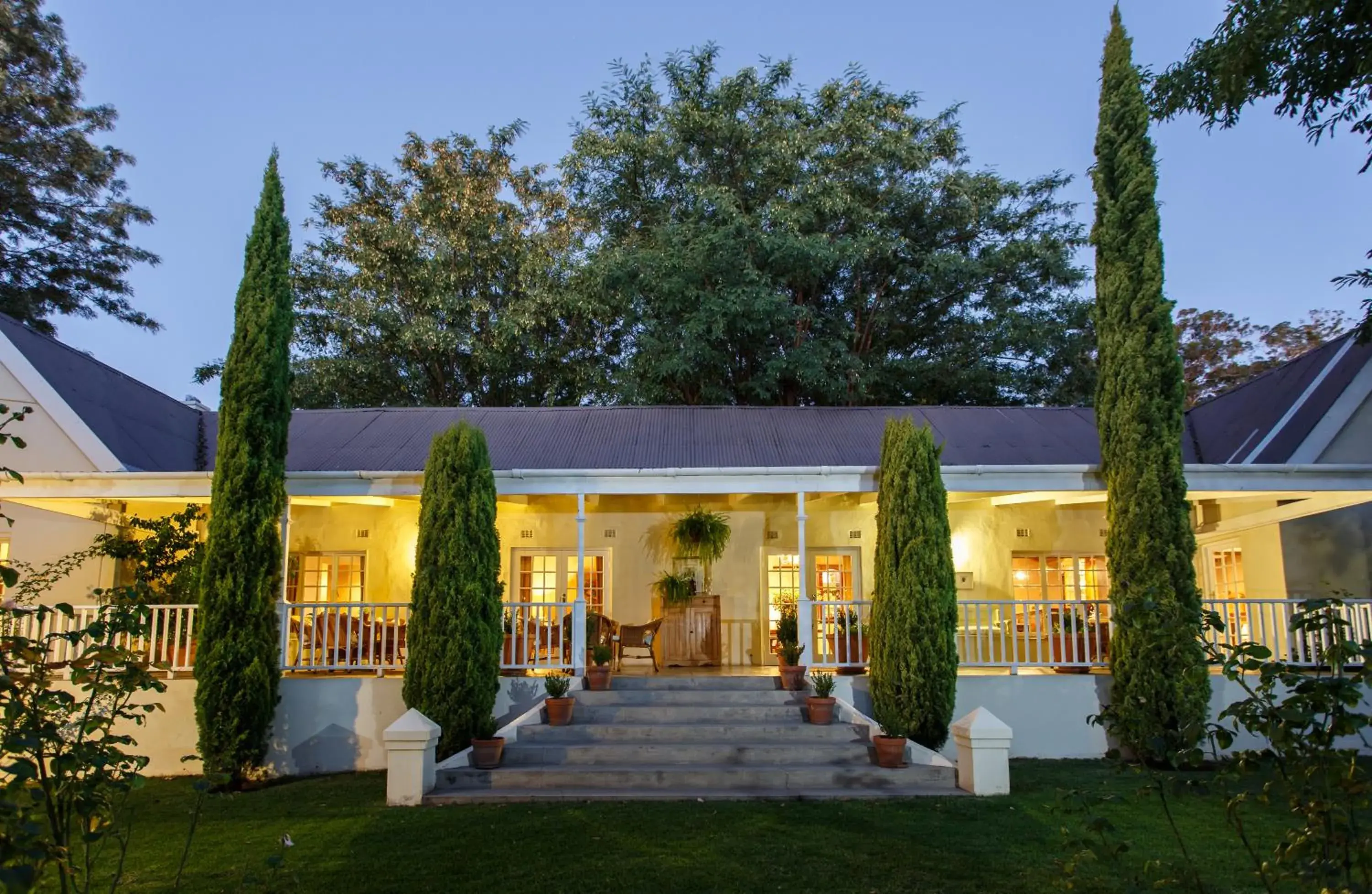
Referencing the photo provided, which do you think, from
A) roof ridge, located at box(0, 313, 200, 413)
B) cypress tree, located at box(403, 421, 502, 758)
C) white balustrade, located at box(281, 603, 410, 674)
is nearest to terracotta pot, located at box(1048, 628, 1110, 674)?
cypress tree, located at box(403, 421, 502, 758)

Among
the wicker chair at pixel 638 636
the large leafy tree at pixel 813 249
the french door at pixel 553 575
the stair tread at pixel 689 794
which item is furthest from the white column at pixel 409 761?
the large leafy tree at pixel 813 249

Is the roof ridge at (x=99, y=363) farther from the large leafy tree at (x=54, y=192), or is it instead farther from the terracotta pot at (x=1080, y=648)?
the terracotta pot at (x=1080, y=648)

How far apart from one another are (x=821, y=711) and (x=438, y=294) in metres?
16.1

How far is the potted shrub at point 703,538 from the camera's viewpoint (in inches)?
502

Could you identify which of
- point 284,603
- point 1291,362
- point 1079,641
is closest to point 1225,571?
point 1291,362

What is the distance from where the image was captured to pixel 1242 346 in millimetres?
27859

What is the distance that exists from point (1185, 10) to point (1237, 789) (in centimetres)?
873

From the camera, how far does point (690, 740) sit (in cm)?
920

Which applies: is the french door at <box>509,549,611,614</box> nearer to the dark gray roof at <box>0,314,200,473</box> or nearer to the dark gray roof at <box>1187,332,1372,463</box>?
the dark gray roof at <box>0,314,200,473</box>

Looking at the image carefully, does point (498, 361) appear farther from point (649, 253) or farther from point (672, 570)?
point (672, 570)

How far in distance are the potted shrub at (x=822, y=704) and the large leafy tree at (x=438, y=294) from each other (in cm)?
1338

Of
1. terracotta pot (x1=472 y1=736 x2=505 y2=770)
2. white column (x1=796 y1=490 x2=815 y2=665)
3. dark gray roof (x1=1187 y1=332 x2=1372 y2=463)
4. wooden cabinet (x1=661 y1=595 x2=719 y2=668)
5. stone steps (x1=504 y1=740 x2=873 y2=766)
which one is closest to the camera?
terracotta pot (x1=472 y1=736 x2=505 y2=770)

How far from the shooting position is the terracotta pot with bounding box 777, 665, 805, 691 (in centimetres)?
1026

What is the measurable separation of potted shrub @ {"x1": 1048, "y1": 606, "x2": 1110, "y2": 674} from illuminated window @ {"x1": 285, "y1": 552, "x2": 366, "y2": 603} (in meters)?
9.25
